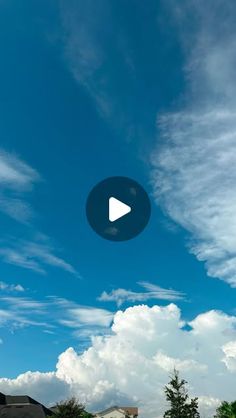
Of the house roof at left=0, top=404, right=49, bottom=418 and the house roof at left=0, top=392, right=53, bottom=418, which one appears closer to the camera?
the house roof at left=0, top=404, right=49, bottom=418

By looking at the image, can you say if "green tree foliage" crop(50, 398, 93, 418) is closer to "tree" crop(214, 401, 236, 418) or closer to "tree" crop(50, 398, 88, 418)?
"tree" crop(50, 398, 88, 418)

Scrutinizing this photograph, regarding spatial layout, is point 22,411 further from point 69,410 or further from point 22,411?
point 69,410

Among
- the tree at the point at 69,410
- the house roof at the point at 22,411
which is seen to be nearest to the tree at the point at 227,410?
the tree at the point at 69,410

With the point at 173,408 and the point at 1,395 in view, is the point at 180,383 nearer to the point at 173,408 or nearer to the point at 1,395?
the point at 173,408

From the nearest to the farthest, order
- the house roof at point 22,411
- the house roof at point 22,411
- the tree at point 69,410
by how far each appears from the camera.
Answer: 1. the tree at point 69,410
2. the house roof at point 22,411
3. the house roof at point 22,411

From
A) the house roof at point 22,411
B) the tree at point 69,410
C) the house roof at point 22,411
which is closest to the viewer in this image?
the tree at point 69,410

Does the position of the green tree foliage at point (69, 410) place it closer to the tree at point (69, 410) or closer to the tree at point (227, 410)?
the tree at point (69, 410)

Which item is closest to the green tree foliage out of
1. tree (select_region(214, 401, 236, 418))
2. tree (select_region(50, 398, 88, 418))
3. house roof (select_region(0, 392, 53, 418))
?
tree (select_region(50, 398, 88, 418))

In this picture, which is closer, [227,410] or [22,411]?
[227,410]

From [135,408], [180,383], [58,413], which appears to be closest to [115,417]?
[135,408]

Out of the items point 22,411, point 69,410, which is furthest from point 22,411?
point 69,410

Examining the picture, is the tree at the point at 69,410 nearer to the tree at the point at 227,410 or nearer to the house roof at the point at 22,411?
the tree at the point at 227,410

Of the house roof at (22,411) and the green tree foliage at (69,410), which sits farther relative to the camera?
the house roof at (22,411)

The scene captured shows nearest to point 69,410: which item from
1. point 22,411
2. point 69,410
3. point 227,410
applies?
point 69,410
